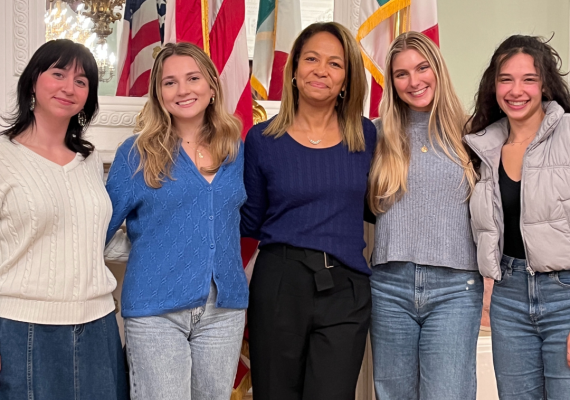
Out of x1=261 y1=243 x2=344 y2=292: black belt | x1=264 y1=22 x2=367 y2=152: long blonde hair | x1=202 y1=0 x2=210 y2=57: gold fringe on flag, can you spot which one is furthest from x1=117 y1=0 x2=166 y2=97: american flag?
x1=261 y1=243 x2=344 y2=292: black belt

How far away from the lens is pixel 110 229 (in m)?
2.23

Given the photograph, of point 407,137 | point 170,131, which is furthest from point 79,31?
point 407,137

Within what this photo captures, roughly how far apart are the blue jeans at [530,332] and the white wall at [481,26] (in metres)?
2.07

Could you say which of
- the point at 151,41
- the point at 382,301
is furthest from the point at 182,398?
the point at 151,41

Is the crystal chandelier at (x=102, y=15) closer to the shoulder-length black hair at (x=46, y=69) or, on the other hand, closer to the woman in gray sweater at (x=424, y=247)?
the shoulder-length black hair at (x=46, y=69)

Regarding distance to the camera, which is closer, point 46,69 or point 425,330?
point 46,69

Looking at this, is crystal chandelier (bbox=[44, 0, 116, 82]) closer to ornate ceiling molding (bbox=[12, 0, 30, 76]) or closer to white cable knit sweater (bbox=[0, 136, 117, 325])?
ornate ceiling molding (bbox=[12, 0, 30, 76])

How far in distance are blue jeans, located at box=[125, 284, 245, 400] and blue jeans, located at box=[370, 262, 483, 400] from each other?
0.53 metres

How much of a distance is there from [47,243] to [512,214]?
1494mm

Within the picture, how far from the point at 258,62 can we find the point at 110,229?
1.45m

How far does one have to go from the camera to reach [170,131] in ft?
7.39

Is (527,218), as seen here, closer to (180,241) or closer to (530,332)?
(530,332)

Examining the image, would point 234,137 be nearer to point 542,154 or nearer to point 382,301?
point 382,301

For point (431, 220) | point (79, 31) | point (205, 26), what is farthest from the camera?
point (79, 31)
